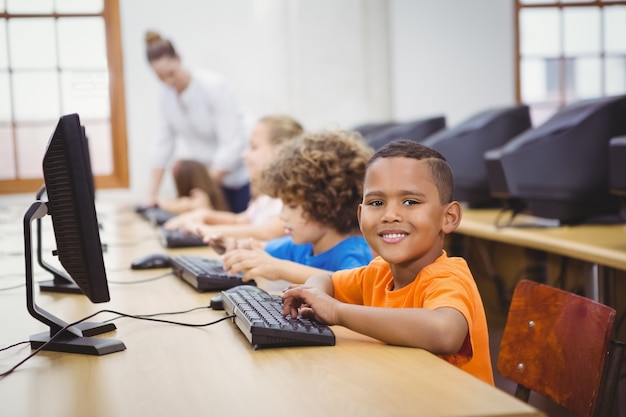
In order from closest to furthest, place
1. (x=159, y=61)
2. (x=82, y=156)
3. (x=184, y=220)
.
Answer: (x=82, y=156)
(x=184, y=220)
(x=159, y=61)

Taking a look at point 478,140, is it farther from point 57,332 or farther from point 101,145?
point 101,145

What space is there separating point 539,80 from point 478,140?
3.03 metres

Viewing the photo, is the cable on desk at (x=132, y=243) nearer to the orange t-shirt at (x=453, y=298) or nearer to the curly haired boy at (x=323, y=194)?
the curly haired boy at (x=323, y=194)

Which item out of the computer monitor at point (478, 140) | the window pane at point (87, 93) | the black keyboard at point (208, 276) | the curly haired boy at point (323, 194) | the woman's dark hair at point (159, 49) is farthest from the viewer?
the window pane at point (87, 93)

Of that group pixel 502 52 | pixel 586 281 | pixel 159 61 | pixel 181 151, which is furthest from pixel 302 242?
pixel 502 52

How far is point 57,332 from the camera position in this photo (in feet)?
4.41

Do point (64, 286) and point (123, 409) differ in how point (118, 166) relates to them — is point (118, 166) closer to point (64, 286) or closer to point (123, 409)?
point (64, 286)

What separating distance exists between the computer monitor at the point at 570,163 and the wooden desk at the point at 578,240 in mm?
80

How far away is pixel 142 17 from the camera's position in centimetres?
575

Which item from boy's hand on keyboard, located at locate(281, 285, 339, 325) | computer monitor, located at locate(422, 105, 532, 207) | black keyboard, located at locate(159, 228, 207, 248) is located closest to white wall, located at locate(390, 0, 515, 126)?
computer monitor, located at locate(422, 105, 532, 207)

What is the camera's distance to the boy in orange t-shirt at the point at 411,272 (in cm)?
124

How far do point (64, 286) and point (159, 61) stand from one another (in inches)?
102

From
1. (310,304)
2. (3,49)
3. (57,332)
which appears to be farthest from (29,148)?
(310,304)

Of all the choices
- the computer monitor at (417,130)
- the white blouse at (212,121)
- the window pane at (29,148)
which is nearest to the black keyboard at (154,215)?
the white blouse at (212,121)
